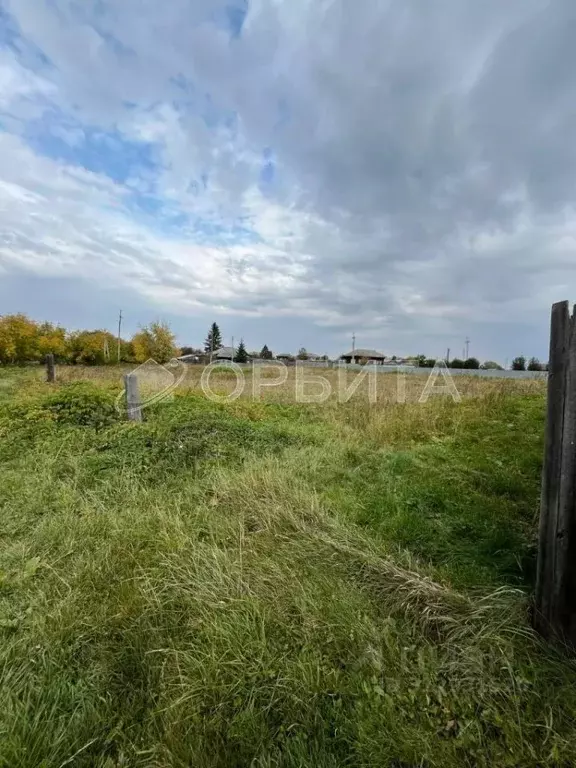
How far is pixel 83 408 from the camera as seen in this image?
247 inches

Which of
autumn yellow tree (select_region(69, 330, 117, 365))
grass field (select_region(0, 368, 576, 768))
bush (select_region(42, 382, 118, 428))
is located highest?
autumn yellow tree (select_region(69, 330, 117, 365))

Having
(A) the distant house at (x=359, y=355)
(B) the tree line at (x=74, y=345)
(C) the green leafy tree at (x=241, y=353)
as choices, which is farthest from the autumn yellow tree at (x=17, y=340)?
(A) the distant house at (x=359, y=355)

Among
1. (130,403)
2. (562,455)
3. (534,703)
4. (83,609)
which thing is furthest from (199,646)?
(130,403)

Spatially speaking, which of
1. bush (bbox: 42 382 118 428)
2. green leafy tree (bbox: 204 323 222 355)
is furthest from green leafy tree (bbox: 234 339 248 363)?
bush (bbox: 42 382 118 428)

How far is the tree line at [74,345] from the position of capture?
28.4 meters

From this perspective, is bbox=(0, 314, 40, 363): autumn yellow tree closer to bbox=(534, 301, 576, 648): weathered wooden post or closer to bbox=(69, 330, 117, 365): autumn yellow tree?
bbox=(69, 330, 117, 365): autumn yellow tree

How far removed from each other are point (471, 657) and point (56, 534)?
290cm

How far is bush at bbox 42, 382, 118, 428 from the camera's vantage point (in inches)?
235

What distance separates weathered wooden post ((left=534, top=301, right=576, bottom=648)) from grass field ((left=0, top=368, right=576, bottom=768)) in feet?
0.55

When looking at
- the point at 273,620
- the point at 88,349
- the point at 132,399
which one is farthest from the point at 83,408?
the point at 88,349

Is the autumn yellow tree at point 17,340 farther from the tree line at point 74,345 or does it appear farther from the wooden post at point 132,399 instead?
the wooden post at point 132,399

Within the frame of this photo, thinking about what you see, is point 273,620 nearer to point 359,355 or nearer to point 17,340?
point 17,340

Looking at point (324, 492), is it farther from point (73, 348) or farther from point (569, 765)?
point (73, 348)

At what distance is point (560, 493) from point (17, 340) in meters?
35.0
